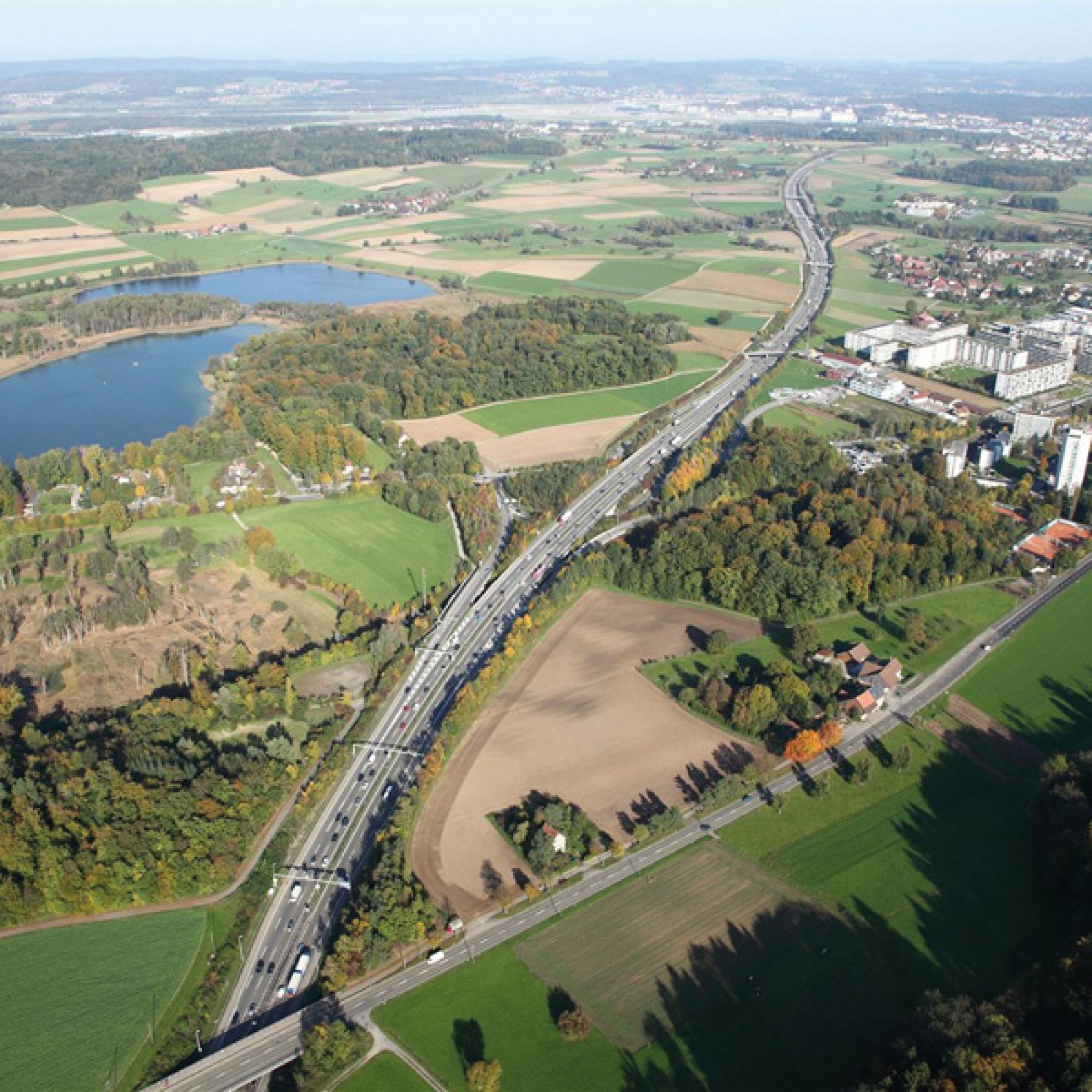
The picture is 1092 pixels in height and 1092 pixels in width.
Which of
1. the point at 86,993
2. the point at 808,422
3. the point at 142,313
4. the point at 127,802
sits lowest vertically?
the point at 86,993

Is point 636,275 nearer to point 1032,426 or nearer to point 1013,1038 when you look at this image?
point 1032,426

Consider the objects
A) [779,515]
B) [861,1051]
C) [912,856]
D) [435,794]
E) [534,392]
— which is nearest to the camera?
[861,1051]

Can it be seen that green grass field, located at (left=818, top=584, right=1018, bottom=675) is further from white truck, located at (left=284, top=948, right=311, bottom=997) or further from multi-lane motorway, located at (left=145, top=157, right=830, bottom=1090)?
white truck, located at (left=284, top=948, right=311, bottom=997)

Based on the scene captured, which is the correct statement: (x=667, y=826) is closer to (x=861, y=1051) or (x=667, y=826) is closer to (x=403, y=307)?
(x=861, y=1051)

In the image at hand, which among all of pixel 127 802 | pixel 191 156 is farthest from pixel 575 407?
pixel 191 156

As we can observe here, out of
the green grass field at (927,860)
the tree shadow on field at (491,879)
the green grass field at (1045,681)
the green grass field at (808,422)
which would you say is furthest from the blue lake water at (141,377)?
the green grass field at (1045,681)

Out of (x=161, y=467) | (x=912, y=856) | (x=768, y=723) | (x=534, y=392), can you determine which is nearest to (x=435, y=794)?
(x=768, y=723)
